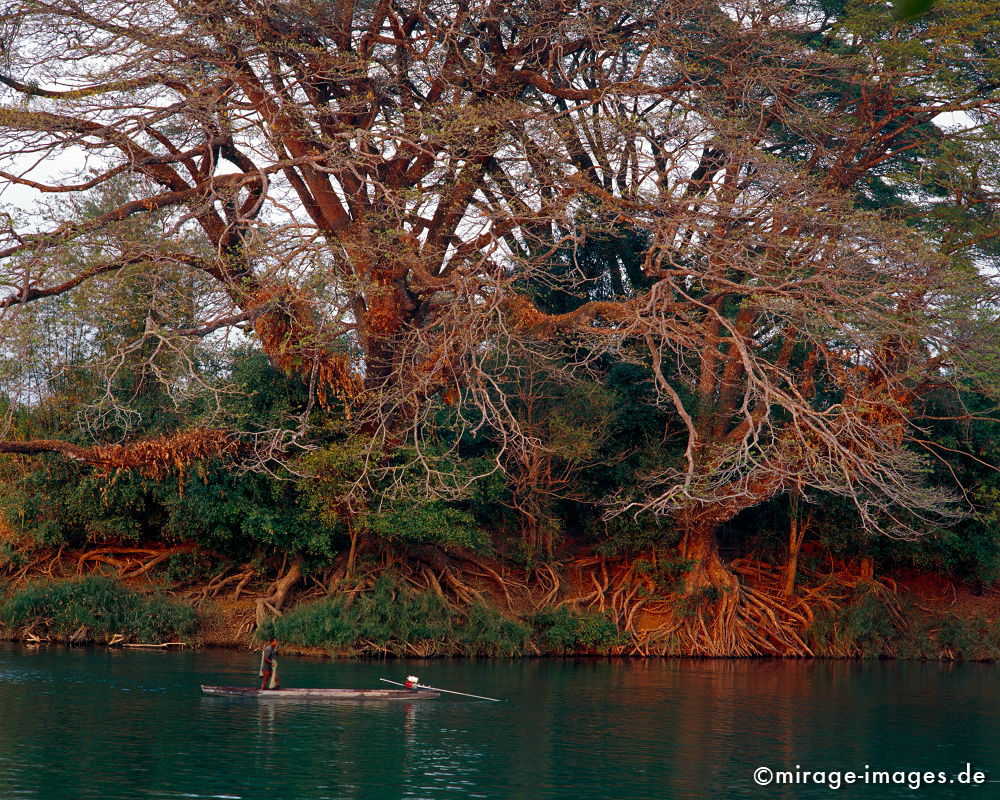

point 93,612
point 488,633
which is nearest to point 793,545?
point 488,633

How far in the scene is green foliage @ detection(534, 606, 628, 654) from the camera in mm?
25766

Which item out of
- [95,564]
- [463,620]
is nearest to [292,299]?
[463,620]

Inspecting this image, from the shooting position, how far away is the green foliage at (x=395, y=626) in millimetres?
23922

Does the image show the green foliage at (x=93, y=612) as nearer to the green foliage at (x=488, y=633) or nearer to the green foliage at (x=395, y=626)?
the green foliage at (x=395, y=626)

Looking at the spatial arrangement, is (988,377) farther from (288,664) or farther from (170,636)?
(170,636)

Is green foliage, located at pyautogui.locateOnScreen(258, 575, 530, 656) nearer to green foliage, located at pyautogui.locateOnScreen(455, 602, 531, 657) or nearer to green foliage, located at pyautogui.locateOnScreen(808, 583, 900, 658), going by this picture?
green foliage, located at pyautogui.locateOnScreen(455, 602, 531, 657)

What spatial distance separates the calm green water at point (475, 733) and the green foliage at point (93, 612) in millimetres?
2062

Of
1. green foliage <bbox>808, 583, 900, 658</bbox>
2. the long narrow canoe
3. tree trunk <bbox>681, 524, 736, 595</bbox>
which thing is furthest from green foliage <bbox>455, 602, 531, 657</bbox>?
green foliage <bbox>808, 583, 900, 658</bbox>

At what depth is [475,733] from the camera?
14.7 m

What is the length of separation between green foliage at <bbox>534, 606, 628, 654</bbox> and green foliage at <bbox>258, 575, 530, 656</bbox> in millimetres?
740

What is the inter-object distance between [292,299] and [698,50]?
1027cm

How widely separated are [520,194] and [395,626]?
9.86 m

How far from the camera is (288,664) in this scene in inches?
871

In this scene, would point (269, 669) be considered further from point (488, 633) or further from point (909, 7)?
point (909, 7)
